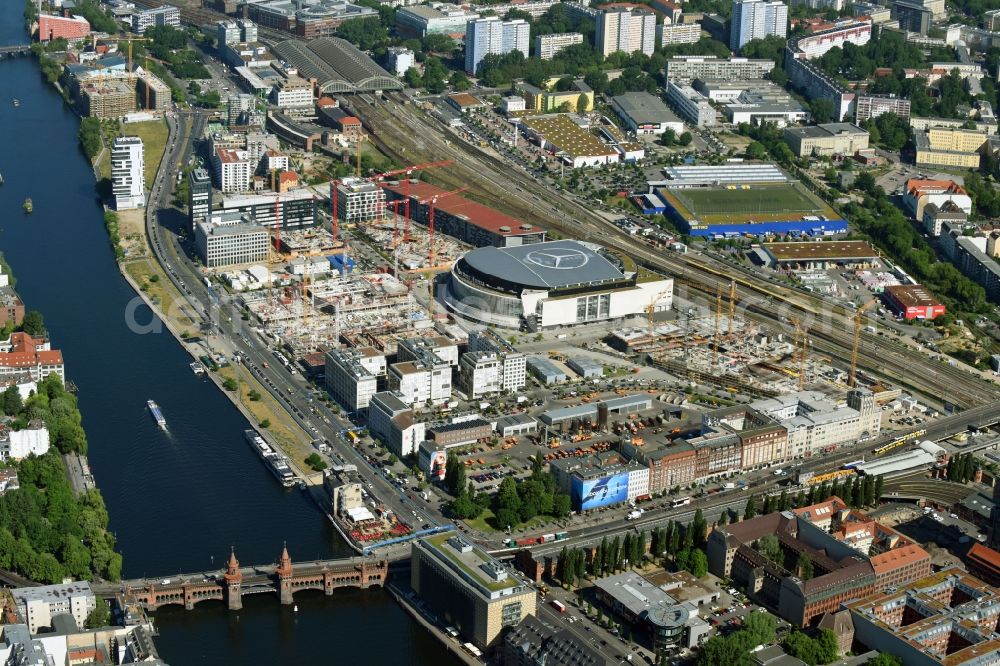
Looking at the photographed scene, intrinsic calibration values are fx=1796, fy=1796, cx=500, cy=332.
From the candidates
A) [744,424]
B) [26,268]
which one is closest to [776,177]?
[744,424]

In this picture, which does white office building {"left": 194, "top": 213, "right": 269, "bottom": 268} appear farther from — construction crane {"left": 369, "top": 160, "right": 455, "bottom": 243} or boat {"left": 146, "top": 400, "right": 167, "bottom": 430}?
boat {"left": 146, "top": 400, "right": 167, "bottom": 430}

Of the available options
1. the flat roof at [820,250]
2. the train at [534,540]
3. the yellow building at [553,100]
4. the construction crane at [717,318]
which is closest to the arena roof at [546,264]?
the construction crane at [717,318]

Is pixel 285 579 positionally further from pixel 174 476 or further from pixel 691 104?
pixel 691 104

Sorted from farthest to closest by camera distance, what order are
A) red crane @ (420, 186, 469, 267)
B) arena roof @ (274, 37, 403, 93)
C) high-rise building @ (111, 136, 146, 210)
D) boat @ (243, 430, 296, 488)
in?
arena roof @ (274, 37, 403, 93), high-rise building @ (111, 136, 146, 210), red crane @ (420, 186, 469, 267), boat @ (243, 430, 296, 488)

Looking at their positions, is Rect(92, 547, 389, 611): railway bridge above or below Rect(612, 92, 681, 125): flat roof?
below

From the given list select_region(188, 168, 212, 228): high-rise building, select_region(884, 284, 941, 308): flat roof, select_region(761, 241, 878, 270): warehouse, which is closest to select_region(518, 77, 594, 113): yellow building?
select_region(761, 241, 878, 270): warehouse

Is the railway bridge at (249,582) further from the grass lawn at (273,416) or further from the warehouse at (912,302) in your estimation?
the warehouse at (912,302)
